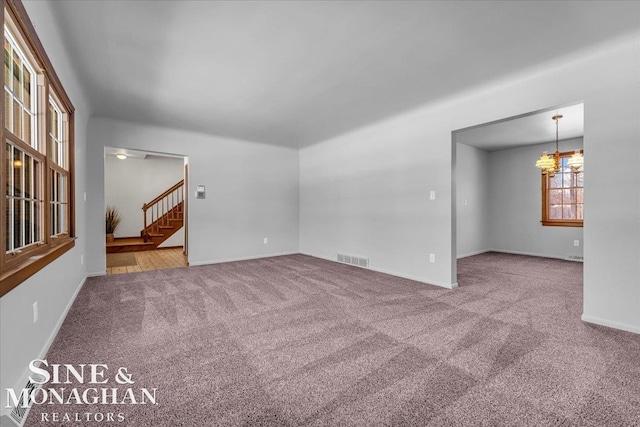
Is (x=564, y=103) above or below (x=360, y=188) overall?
above

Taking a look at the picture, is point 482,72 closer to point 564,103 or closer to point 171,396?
point 564,103

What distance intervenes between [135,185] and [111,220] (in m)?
1.24

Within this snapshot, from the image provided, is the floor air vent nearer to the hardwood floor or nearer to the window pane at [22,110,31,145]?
the window pane at [22,110,31,145]

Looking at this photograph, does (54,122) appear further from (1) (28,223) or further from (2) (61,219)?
(1) (28,223)

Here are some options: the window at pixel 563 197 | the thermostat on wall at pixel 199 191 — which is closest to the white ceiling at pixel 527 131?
the window at pixel 563 197

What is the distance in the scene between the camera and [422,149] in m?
4.17

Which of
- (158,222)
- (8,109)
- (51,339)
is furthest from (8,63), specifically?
(158,222)

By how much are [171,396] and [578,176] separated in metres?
7.86

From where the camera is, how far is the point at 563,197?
6207 mm

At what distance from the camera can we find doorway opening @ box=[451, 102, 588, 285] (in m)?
5.89

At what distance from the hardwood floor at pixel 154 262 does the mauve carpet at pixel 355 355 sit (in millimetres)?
1160

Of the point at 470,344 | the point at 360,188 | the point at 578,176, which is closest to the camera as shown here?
the point at 470,344

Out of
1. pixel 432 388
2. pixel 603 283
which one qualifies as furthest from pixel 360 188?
pixel 432 388

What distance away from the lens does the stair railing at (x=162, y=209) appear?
7904mm
